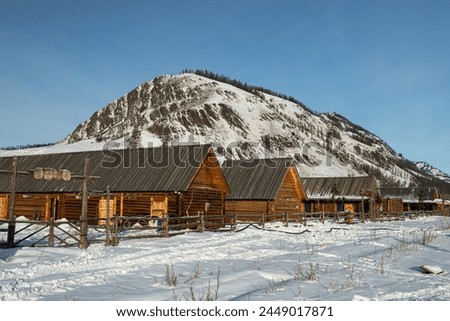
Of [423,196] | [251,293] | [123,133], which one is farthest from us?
[123,133]

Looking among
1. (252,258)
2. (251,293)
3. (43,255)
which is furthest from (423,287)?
(43,255)

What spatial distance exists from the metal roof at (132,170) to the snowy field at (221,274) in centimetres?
1277

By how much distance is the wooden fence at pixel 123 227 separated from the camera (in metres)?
17.4

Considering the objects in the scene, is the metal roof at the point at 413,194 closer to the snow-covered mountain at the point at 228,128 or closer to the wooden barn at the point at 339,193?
the wooden barn at the point at 339,193

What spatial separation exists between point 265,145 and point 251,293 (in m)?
139

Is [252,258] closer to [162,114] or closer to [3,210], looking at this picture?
[3,210]

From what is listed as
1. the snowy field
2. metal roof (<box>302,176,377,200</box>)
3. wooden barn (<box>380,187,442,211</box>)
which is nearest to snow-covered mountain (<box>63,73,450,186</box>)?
wooden barn (<box>380,187,442,211</box>)

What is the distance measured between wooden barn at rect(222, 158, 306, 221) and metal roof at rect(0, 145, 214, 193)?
930cm

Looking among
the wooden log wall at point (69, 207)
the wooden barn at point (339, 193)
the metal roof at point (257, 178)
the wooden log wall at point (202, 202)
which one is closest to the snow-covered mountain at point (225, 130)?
the wooden barn at point (339, 193)

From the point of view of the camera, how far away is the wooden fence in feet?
57.1

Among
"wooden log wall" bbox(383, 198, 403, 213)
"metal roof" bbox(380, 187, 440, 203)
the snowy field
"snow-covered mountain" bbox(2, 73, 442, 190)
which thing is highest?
"snow-covered mountain" bbox(2, 73, 442, 190)

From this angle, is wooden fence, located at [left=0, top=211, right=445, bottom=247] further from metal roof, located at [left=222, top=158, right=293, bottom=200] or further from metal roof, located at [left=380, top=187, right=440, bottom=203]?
metal roof, located at [left=380, top=187, right=440, bottom=203]

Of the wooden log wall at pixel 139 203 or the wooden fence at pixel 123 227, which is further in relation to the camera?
the wooden log wall at pixel 139 203

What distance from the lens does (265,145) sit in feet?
479
